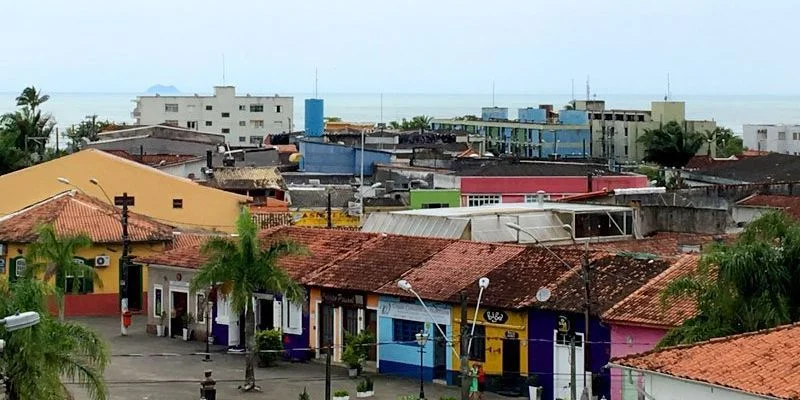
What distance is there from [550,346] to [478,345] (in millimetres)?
2229

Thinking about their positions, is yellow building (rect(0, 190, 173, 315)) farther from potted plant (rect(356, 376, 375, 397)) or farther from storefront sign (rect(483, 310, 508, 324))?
storefront sign (rect(483, 310, 508, 324))

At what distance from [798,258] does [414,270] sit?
1350 cm

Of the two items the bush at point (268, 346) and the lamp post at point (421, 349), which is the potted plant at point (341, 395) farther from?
the bush at point (268, 346)

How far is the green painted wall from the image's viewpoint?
6750cm

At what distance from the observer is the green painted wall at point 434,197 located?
6750cm

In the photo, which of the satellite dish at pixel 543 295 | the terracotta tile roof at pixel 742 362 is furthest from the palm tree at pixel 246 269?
the terracotta tile roof at pixel 742 362

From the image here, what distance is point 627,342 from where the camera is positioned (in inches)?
1389

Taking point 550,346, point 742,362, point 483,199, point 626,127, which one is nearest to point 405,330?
point 550,346

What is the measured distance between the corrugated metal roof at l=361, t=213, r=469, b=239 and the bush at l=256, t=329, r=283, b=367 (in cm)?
755

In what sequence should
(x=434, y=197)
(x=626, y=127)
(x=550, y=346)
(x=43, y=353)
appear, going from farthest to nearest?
1. (x=626, y=127)
2. (x=434, y=197)
3. (x=550, y=346)
4. (x=43, y=353)

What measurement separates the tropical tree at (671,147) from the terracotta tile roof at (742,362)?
93568 mm

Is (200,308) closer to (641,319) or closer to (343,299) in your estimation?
(343,299)

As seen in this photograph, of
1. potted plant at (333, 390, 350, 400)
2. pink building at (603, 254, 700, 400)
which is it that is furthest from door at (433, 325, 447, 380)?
pink building at (603, 254, 700, 400)

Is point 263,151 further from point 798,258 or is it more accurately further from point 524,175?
point 798,258
